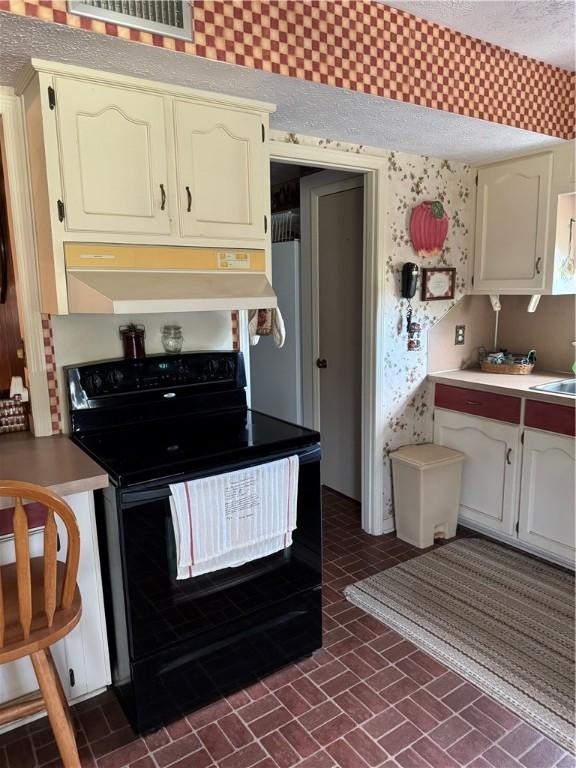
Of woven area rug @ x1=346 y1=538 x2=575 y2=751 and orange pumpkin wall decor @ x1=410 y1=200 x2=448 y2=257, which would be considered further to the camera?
orange pumpkin wall decor @ x1=410 y1=200 x2=448 y2=257

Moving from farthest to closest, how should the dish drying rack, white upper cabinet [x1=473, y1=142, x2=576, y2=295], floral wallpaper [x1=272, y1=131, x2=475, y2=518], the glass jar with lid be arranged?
the dish drying rack, floral wallpaper [x1=272, y1=131, x2=475, y2=518], white upper cabinet [x1=473, y1=142, x2=576, y2=295], the glass jar with lid

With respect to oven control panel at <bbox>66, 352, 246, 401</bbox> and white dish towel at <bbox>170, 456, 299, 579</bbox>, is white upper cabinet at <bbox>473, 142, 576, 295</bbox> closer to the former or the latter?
oven control panel at <bbox>66, 352, 246, 401</bbox>

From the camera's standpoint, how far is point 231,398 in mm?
2396

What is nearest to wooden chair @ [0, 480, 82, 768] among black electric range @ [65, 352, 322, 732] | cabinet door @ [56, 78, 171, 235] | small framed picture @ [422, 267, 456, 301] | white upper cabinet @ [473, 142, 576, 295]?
black electric range @ [65, 352, 322, 732]

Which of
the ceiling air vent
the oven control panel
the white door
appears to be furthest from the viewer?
the white door

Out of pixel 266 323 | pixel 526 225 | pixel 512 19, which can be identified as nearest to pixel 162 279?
pixel 266 323

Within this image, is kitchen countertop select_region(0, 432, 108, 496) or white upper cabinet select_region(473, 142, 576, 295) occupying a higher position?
white upper cabinet select_region(473, 142, 576, 295)

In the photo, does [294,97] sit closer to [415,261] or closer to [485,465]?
[415,261]

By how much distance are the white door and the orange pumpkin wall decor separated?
0.32m

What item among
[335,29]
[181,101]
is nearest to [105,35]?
[181,101]

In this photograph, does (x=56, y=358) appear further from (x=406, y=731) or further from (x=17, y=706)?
(x=406, y=731)

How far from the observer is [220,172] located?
77.4 inches

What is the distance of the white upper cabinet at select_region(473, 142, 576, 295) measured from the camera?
279 cm

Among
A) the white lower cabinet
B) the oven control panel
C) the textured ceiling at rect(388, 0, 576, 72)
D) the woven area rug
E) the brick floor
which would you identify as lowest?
the brick floor
